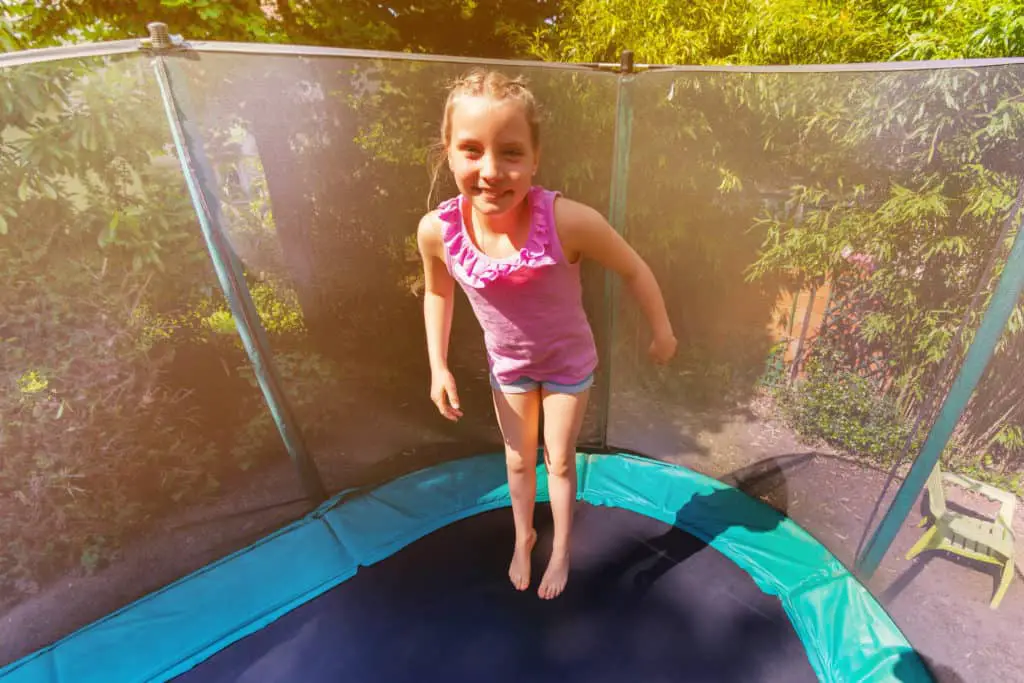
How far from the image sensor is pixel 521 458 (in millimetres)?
1732

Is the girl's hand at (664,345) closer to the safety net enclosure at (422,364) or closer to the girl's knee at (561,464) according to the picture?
the girl's knee at (561,464)

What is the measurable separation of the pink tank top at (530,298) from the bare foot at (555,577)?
0.65 m

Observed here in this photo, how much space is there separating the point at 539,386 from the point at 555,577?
657mm

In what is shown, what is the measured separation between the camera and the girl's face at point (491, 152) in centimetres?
116

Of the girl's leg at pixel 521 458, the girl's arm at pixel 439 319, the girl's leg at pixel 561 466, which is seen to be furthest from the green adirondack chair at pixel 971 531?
the girl's arm at pixel 439 319

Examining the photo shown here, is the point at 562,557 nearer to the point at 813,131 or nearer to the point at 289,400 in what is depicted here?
the point at 289,400

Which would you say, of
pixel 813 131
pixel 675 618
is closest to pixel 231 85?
pixel 813 131

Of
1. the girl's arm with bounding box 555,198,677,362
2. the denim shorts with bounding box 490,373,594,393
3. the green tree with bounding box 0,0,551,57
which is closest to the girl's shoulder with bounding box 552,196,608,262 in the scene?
the girl's arm with bounding box 555,198,677,362

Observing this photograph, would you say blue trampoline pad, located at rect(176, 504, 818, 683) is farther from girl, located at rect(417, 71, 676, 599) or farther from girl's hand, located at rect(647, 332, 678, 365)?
girl's hand, located at rect(647, 332, 678, 365)

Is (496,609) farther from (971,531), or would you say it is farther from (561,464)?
(971,531)

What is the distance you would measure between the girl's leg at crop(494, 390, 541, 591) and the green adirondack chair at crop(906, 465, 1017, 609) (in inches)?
46.4

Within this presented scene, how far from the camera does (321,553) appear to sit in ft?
6.43

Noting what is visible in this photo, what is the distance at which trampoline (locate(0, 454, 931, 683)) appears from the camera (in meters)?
1.57

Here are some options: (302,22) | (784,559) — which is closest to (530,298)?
(784,559)
